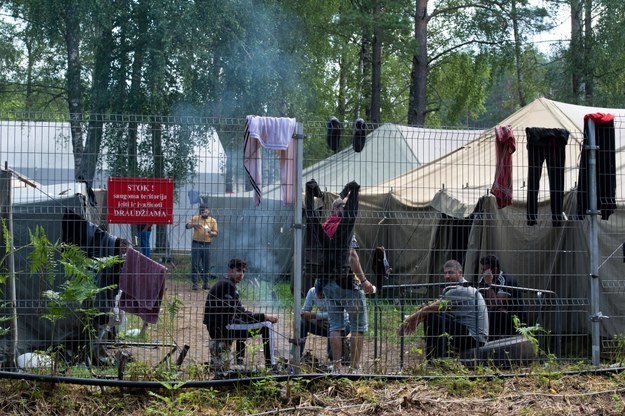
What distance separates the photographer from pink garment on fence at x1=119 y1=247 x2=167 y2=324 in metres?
7.68

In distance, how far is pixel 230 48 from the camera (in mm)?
21406

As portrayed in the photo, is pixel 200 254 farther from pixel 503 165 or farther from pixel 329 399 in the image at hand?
pixel 503 165

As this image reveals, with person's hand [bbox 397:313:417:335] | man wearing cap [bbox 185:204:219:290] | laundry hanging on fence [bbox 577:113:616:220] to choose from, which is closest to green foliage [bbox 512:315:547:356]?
person's hand [bbox 397:313:417:335]

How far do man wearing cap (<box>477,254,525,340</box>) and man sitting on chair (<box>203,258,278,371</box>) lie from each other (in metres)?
2.20

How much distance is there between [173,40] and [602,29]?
12523mm

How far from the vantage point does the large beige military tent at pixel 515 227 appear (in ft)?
30.8

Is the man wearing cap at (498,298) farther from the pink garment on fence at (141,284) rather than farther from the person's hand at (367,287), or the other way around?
the pink garment on fence at (141,284)

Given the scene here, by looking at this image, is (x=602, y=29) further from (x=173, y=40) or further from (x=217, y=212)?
(x=217, y=212)

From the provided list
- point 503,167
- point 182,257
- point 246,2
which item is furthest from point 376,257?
point 246,2

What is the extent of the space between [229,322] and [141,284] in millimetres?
885

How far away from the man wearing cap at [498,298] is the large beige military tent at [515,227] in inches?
12.4

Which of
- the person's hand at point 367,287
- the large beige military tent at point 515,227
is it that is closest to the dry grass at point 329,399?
the person's hand at point 367,287

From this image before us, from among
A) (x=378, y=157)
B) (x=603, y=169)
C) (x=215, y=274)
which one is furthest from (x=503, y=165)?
(x=378, y=157)

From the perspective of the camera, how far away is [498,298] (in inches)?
343
